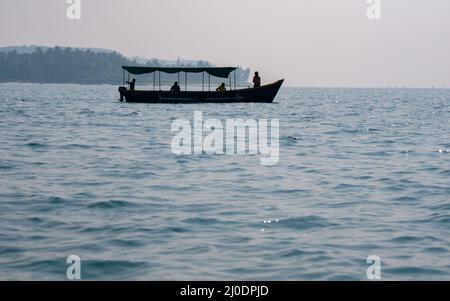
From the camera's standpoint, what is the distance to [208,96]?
49.8 meters

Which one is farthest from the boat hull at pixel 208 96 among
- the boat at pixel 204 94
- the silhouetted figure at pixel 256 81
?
the silhouetted figure at pixel 256 81

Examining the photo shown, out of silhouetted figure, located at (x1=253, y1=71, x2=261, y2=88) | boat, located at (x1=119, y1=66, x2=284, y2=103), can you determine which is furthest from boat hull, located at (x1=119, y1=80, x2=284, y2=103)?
silhouetted figure, located at (x1=253, y1=71, x2=261, y2=88)

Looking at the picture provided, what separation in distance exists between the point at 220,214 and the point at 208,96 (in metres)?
39.1

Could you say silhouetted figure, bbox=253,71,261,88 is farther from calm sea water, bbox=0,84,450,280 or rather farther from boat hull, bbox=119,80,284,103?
calm sea water, bbox=0,84,450,280

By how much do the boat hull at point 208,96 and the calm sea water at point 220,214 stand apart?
28.5m

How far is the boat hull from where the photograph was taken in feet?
163

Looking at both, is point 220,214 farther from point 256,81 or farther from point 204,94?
point 256,81

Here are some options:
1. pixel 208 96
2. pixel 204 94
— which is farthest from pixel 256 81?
pixel 204 94

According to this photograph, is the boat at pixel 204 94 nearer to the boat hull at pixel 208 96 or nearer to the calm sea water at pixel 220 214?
the boat hull at pixel 208 96

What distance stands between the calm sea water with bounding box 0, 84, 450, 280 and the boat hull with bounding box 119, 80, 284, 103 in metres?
28.5

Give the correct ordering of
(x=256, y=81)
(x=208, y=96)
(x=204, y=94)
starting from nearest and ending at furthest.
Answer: (x=204, y=94) → (x=208, y=96) → (x=256, y=81)
